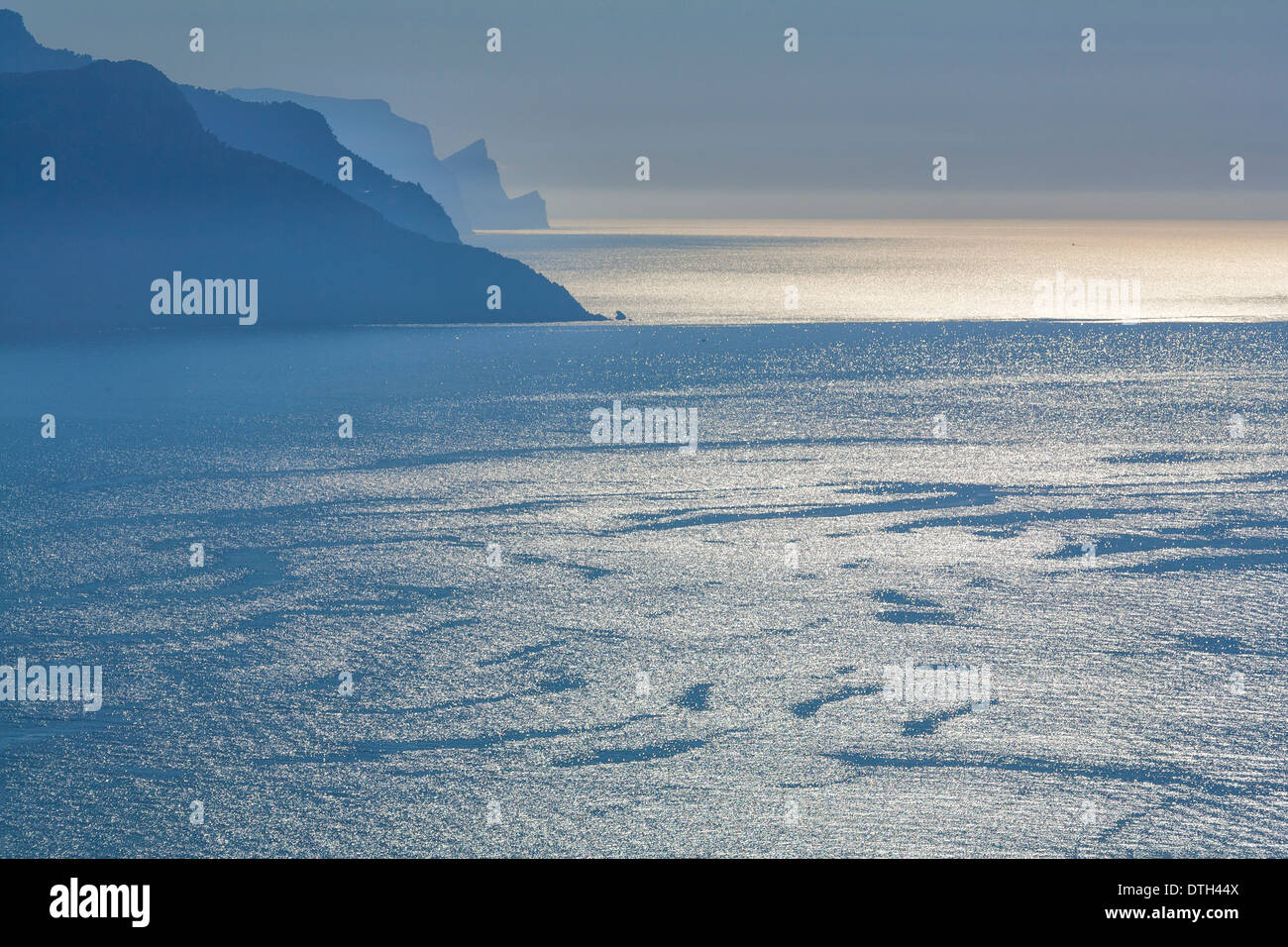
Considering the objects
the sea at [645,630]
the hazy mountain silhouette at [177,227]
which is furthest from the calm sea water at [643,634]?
the hazy mountain silhouette at [177,227]

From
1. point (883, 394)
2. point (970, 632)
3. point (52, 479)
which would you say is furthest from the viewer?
point (883, 394)

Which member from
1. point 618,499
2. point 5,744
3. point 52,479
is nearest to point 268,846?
point 5,744

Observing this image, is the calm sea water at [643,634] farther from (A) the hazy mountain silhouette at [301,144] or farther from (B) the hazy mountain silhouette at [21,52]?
(B) the hazy mountain silhouette at [21,52]

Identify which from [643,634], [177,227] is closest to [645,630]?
[643,634]

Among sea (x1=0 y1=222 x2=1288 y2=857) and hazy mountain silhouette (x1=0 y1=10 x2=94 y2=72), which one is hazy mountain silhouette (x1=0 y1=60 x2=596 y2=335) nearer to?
hazy mountain silhouette (x1=0 y1=10 x2=94 y2=72)

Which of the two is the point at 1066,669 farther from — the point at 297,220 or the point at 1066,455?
the point at 297,220

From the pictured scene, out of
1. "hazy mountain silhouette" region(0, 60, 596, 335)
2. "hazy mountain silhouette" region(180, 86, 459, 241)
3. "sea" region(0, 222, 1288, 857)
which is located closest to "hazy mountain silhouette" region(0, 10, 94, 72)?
"hazy mountain silhouette" region(180, 86, 459, 241)
